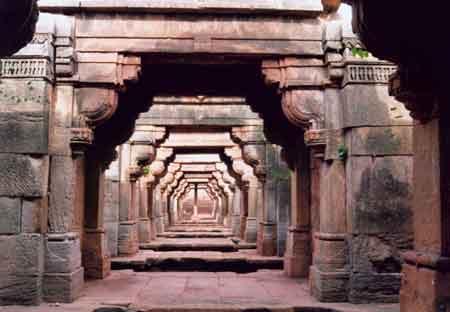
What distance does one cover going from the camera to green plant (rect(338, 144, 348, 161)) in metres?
7.81

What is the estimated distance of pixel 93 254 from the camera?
32.3 ft

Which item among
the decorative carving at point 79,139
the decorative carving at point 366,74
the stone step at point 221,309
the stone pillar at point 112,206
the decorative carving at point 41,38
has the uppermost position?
the decorative carving at point 41,38

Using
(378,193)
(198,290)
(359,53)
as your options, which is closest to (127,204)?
(198,290)

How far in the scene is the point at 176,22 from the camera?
7.90 meters

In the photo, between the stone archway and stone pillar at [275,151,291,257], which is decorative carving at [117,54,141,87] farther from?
stone pillar at [275,151,291,257]

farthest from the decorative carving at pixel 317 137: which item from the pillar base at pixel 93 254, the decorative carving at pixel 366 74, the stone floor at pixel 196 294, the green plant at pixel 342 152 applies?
the pillar base at pixel 93 254

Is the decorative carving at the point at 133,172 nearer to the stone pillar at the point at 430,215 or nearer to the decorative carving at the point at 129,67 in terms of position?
the decorative carving at the point at 129,67

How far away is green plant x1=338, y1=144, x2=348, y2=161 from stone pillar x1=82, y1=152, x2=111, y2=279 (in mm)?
3765

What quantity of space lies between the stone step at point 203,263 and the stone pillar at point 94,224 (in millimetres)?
2232

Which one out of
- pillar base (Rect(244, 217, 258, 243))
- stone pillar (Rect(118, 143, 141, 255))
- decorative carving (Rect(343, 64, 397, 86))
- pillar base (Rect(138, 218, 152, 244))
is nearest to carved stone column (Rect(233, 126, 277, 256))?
stone pillar (Rect(118, 143, 141, 255))

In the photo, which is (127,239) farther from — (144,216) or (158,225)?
(158,225)

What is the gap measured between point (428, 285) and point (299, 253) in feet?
19.3

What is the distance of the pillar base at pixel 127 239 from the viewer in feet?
43.5

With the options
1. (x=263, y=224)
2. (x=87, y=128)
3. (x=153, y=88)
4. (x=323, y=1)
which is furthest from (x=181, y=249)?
(x=323, y=1)
